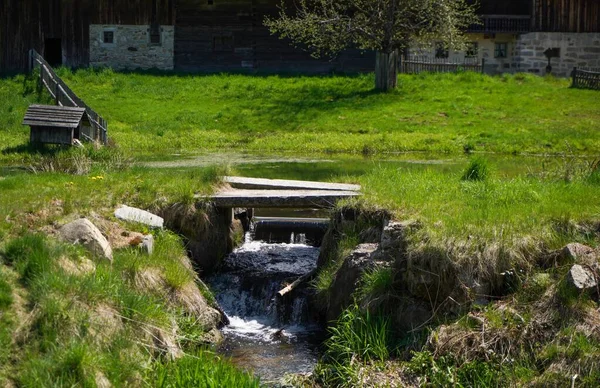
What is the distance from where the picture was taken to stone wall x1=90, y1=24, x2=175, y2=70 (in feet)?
121

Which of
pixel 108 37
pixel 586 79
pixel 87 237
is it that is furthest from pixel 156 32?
pixel 87 237

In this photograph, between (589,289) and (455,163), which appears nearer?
(589,289)

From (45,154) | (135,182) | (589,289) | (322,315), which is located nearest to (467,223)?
(589,289)

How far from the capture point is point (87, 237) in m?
10.9

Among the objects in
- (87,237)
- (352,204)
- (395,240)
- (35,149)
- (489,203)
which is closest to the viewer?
(87,237)

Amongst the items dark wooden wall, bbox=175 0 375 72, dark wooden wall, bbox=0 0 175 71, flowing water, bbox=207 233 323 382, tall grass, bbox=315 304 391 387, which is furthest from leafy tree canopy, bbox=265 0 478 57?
tall grass, bbox=315 304 391 387

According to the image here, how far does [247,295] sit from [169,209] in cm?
161

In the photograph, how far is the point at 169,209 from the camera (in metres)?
13.5

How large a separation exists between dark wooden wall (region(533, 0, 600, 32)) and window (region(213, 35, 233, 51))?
40.1 ft

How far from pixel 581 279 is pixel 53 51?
103ft

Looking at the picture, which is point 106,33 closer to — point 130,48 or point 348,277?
point 130,48

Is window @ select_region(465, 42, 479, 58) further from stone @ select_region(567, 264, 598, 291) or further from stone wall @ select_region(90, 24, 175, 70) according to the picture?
stone @ select_region(567, 264, 598, 291)

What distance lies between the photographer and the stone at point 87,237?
10.9 m

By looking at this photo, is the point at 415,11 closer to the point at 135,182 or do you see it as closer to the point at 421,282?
the point at 135,182
